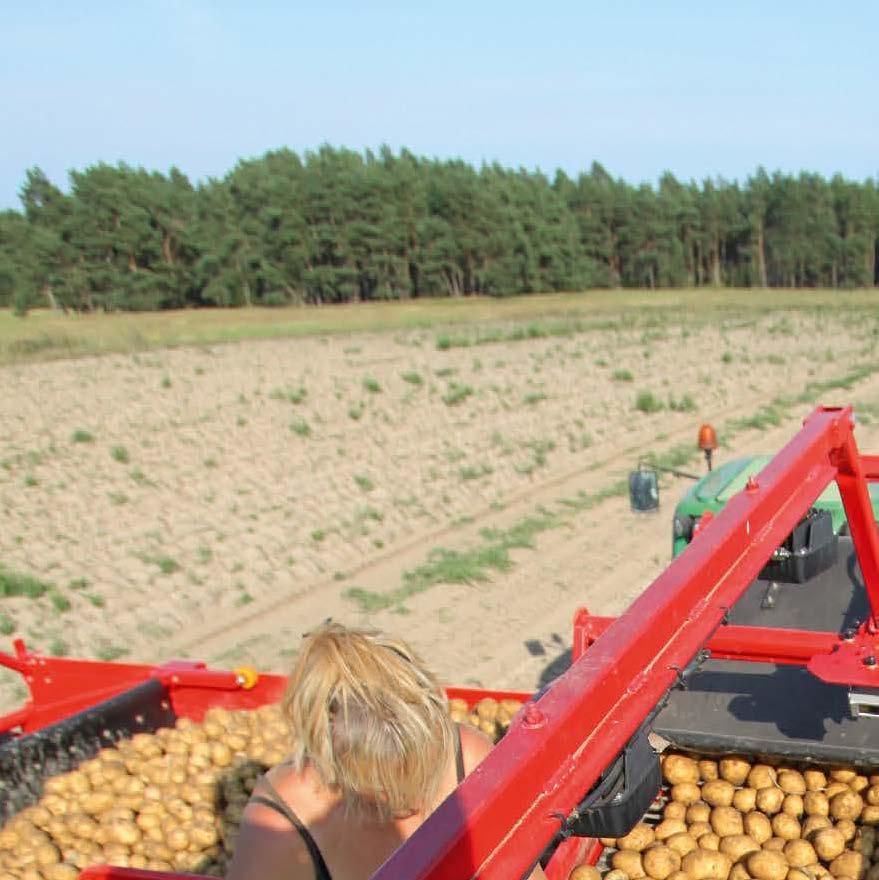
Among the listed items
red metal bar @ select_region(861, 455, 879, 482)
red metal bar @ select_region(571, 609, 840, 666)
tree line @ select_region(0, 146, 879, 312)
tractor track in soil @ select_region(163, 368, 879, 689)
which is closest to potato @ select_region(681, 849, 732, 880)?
red metal bar @ select_region(571, 609, 840, 666)

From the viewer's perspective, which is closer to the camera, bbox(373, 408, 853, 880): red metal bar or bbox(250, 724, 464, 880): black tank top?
bbox(373, 408, 853, 880): red metal bar

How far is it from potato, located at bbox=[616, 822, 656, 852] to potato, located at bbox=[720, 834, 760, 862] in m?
0.25

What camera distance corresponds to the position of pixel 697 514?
6023mm

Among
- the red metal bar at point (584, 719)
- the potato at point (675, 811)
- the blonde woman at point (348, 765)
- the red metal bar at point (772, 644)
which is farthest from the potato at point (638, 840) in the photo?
the blonde woman at point (348, 765)

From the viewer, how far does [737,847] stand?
3.64 m

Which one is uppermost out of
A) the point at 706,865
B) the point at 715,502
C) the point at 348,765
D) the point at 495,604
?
the point at 348,765

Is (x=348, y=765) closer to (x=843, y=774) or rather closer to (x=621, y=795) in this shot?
(x=621, y=795)

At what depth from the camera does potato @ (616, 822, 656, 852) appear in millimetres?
3684

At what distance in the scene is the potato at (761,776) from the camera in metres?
3.91

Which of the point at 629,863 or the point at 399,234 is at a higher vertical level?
the point at 399,234

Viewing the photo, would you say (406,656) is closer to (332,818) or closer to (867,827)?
(332,818)

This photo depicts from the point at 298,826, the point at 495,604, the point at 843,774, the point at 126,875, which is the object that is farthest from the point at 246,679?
the point at 495,604

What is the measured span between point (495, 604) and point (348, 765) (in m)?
6.71

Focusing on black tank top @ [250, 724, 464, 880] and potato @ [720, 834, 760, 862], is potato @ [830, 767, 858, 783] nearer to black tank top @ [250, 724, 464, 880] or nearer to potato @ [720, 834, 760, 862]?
potato @ [720, 834, 760, 862]
